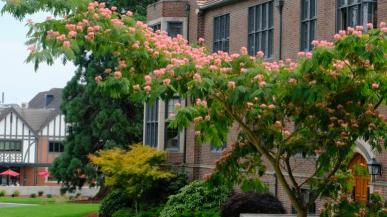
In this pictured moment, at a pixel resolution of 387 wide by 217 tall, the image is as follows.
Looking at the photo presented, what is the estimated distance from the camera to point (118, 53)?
14.5 meters

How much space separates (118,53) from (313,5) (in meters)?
12.6

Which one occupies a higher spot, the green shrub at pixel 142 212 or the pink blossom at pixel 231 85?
the pink blossom at pixel 231 85

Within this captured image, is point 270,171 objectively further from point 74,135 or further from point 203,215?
point 74,135

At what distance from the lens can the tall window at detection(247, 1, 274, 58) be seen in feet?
93.7

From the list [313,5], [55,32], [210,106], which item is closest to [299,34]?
[313,5]

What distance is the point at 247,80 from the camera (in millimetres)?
14289

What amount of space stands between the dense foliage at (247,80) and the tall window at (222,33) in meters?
15.7

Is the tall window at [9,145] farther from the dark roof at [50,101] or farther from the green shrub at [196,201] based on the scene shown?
the green shrub at [196,201]

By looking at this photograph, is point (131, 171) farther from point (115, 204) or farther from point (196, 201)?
point (115, 204)

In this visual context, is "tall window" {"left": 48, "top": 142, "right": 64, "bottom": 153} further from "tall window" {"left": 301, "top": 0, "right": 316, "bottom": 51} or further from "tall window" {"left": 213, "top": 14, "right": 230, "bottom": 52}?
"tall window" {"left": 301, "top": 0, "right": 316, "bottom": 51}

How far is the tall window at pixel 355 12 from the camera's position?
882 inches

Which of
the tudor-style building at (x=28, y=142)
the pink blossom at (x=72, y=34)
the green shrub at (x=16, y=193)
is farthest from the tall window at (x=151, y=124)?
the tudor-style building at (x=28, y=142)

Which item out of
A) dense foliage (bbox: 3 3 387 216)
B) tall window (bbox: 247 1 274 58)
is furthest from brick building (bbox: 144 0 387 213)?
dense foliage (bbox: 3 3 387 216)

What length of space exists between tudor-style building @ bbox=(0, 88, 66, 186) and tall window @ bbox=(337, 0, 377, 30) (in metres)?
55.4
